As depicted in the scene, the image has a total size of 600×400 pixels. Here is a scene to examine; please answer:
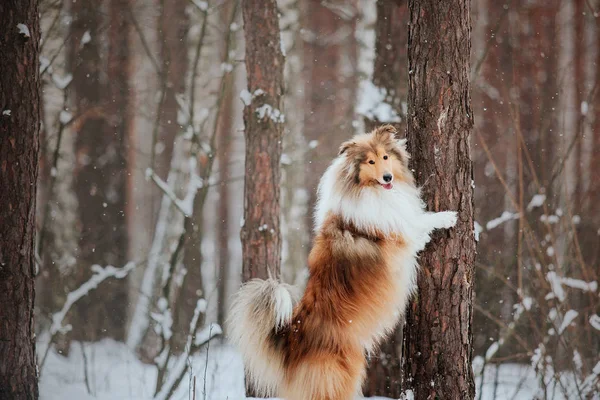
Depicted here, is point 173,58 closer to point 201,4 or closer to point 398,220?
point 201,4

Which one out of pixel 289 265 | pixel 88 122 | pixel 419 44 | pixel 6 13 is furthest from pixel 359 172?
pixel 88 122

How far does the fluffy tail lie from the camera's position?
4137 millimetres

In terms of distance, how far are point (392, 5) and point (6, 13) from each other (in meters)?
3.67

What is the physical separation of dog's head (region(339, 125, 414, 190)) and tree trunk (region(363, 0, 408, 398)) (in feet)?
5.22

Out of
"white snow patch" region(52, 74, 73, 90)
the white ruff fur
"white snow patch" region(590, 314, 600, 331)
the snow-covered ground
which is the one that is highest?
"white snow patch" region(52, 74, 73, 90)

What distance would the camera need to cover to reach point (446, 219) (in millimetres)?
4074

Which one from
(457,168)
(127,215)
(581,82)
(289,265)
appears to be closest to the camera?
(457,168)

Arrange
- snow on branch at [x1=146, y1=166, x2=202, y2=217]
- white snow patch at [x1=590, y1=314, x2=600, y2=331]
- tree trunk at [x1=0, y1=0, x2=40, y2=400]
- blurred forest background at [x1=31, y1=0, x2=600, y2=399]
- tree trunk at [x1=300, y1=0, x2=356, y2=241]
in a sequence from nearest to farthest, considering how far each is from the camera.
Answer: tree trunk at [x1=0, y1=0, x2=40, y2=400], white snow patch at [x1=590, y1=314, x2=600, y2=331], snow on branch at [x1=146, y1=166, x2=202, y2=217], blurred forest background at [x1=31, y1=0, x2=600, y2=399], tree trunk at [x1=300, y1=0, x2=356, y2=241]

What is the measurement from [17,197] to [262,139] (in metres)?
2.36

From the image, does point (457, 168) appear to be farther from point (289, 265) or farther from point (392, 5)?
point (289, 265)

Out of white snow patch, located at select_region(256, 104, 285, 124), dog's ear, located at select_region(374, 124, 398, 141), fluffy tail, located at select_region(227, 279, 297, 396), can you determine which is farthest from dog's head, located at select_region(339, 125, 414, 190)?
white snow patch, located at select_region(256, 104, 285, 124)

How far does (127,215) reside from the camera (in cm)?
1195

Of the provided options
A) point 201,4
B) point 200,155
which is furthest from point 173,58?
point 201,4

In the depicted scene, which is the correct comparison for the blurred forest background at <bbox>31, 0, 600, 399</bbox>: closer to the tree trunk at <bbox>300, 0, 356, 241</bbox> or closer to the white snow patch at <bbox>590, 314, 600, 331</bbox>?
the tree trunk at <bbox>300, 0, 356, 241</bbox>
